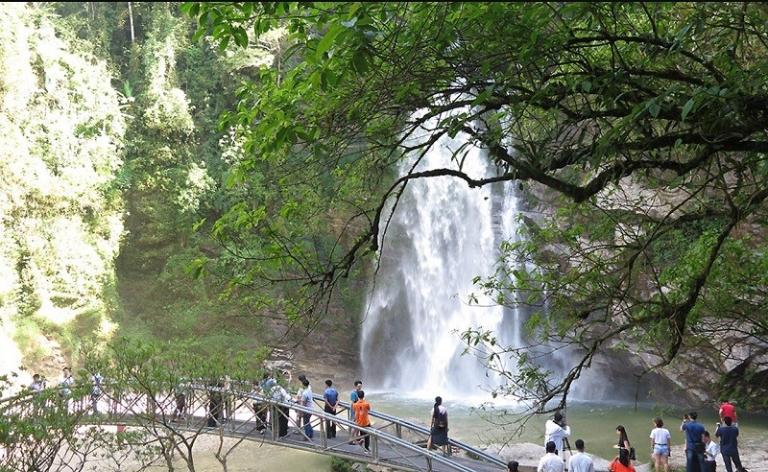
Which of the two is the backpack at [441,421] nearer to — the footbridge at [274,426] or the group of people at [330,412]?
the group of people at [330,412]

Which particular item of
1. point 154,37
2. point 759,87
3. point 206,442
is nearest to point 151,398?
point 206,442

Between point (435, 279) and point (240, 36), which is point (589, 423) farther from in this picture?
point (240, 36)

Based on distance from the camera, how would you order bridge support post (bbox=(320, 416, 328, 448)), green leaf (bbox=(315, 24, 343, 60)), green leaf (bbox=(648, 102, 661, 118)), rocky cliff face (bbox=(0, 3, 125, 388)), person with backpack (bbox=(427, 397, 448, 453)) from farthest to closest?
rocky cliff face (bbox=(0, 3, 125, 388))
bridge support post (bbox=(320, 416, 328, 448))
person with backpack (bbox=(427, 397, 448, 453))
green leaf (bbox=(648, 102, 661, 118))
green leaf (bbox=(315, 24, 343, 60))

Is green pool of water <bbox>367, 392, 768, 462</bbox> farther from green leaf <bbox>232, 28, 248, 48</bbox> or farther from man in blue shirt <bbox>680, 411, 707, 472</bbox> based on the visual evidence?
green leaf <bbox>232, 28, 248, 48</bbox>

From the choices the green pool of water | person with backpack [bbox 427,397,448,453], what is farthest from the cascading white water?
person with backpack [bbox 427,397,448,453]

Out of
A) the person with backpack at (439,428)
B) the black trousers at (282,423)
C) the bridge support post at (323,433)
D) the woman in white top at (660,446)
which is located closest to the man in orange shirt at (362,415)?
the bridge support post at (323,433)

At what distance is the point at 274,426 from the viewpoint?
11875 mm

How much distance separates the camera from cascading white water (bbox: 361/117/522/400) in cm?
2372

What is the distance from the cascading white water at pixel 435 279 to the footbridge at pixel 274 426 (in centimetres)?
1101

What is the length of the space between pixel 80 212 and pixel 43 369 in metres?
5.19

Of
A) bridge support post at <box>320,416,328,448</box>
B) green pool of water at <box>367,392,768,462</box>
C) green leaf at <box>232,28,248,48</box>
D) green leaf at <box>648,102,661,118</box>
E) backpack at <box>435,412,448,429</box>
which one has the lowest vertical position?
green pool of water at <box>367,392,768,462</box>

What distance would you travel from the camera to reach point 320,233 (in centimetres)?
2442

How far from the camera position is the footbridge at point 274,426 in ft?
35.2

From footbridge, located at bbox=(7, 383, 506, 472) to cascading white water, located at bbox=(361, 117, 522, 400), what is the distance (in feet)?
36.1
